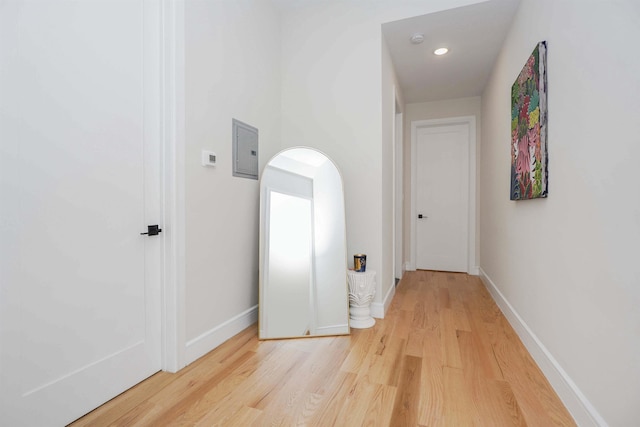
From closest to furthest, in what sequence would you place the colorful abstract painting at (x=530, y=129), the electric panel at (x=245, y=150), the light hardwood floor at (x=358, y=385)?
the light hardwood floor at (x=358, y=385) < the colorful abstract painting at (x=530, y=129) < the electric panel at (x=245, y=150)

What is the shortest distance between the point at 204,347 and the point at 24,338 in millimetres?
905

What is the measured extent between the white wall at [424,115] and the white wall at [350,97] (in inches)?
75.8

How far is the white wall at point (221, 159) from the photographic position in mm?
1771

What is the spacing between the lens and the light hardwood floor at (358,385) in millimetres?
1322

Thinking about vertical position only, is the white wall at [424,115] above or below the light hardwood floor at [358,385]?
above

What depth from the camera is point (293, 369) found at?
172cm

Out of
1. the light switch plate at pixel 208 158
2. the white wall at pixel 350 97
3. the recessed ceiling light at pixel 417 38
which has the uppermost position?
the recessed ceiling light at pixel 417 38

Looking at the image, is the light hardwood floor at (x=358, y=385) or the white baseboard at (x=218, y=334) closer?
the light hardwood floor at (x=358, y=385)

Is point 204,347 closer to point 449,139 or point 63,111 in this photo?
point 63,111

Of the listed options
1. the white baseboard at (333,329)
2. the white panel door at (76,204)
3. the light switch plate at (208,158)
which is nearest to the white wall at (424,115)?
the white baseboard at (333,329)

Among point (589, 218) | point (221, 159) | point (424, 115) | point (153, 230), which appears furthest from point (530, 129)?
point (424, 115)

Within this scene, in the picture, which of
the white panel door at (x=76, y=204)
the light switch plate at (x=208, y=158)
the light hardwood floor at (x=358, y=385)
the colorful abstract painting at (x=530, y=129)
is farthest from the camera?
the light switch plate at (x=208, y=158)

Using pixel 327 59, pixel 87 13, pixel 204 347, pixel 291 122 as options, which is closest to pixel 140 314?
pixel 204 347

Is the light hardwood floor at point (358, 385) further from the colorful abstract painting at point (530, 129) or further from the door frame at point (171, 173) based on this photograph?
the colorful abstract painting at point (530, 129)
